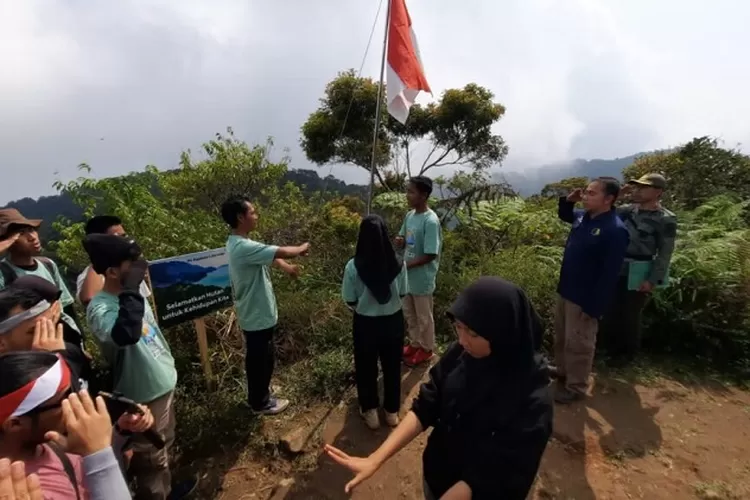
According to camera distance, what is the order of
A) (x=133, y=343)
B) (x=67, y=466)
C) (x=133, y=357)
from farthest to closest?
(x=133, y=357), (x=133, y=343), (x=67, y=466)

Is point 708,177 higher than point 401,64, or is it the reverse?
point 401,64

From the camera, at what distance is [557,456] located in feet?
9.17

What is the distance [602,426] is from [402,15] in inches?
175

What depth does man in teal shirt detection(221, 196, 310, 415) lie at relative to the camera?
2.73 metres

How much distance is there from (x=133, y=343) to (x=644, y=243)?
389 cm

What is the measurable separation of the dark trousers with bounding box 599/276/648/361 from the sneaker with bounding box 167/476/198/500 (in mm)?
3816

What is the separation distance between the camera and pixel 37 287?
1.77 metres

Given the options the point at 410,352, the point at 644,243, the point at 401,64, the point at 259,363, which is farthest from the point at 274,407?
the point at 401,64

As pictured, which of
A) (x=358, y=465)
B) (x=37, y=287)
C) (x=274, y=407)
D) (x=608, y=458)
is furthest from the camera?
(x=274, y=407)

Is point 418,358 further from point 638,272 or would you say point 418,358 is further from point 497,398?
point 497,398

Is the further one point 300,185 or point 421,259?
point 300,185

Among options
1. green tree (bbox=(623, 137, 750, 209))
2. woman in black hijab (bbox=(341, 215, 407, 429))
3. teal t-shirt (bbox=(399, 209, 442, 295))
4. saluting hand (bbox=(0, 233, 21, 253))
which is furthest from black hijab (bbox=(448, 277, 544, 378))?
green tree (bbox=(623, 137, 750, 209))

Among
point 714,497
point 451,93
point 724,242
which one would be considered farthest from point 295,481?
point 451,93

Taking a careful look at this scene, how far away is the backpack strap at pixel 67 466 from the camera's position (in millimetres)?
1225
